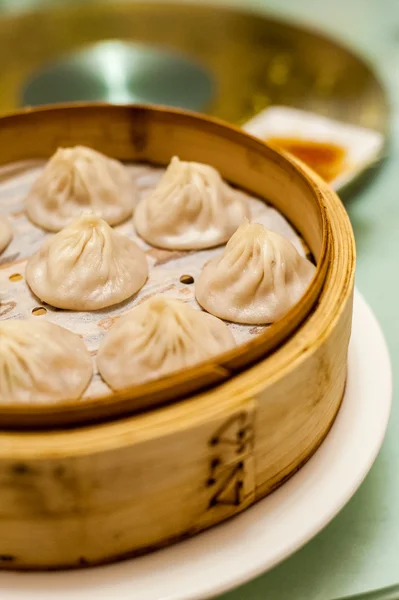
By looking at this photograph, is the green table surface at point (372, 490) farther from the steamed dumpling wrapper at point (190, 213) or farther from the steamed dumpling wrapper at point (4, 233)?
the steamed dumpling wrapper at point (4, 233)

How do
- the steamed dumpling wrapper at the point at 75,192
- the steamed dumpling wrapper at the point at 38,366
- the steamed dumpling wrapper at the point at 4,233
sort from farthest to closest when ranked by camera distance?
the steamed dumpling wrapper at the point at 75,192
the steamed dumpling wrapper at the point at 4,233
the steamed dumpling wrapper at the point at 38,366

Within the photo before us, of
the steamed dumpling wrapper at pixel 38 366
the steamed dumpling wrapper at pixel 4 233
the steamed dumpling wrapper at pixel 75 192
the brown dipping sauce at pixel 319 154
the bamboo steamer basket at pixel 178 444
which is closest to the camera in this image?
the bamboo steamer basket at pixel 178 444

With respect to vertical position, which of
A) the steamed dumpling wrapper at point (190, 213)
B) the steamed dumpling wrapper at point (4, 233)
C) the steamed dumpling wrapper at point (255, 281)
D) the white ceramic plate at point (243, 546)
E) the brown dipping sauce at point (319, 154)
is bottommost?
the white ceramic plate at point (243, 546)

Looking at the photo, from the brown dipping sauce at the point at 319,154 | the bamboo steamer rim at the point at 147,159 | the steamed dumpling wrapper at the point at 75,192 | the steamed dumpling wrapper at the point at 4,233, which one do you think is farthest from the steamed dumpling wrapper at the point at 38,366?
the brown dipping sauce at the point at 319,154

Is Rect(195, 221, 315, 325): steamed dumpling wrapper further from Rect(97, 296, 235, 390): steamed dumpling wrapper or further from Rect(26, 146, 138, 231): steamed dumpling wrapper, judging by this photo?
Rect(26, 146, 138, 231): steamed dumpling wrapper

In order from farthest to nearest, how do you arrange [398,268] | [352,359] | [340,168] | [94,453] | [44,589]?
[340,168] < [398,268] < [352,359] < [44,589] < [94,453]

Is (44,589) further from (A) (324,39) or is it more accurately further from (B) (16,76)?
(A) (324,39)

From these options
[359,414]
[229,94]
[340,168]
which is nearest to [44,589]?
[359,414]
